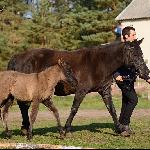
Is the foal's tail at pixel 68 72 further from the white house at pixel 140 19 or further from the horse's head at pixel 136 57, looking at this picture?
the white house at pixel 140 19

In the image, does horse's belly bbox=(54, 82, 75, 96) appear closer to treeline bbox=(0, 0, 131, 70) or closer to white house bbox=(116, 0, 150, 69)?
treeline bbox=(0, 0, 131, 70)

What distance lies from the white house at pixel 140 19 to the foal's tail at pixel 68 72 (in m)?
35.2

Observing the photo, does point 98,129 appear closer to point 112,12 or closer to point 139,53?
point 139,53

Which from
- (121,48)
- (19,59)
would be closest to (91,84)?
(121,48)

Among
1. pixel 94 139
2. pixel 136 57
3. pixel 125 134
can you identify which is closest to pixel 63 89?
pixel 94 139

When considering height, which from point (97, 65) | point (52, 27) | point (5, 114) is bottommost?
point (5, 114)

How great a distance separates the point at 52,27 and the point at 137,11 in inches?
389

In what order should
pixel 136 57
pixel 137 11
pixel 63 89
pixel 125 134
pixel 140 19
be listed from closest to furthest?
pixel 136 57 < pixel 125 134 < pixel 63 89 < pixel 140 19 < pixel 137 11

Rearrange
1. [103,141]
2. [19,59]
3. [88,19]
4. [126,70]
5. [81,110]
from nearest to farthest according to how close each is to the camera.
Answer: [103,141] → [126,70] → [19,59] → [81,110] → [88,19]

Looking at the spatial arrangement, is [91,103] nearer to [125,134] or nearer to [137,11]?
[125,134]

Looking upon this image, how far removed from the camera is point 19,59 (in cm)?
1221

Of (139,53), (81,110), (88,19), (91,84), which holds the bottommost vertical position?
(81,110)

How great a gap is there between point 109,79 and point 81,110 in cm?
1024

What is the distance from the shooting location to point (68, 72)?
35.3ft
